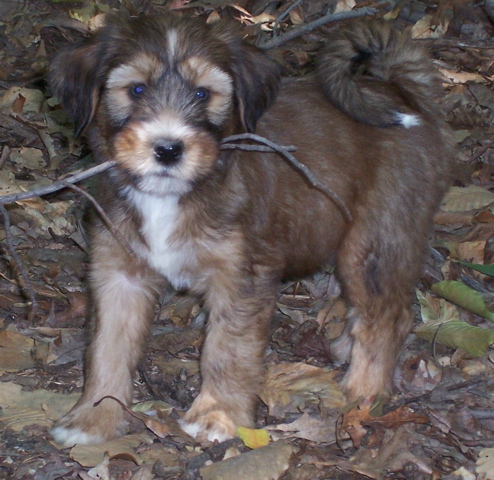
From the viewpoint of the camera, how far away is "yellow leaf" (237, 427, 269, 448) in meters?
A: 4.11

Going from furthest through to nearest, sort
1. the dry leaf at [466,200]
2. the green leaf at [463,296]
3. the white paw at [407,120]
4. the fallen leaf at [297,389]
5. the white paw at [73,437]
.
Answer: the dry leaf at [466,200] < the green leaf at [463,296] < the white paw at [407,120] < the fallen leaf at [297,389] < the white paw at [73,437]

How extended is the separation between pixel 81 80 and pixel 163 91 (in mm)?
506

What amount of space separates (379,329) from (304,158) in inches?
45.3

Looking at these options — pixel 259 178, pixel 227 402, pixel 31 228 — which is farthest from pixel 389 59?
pixel 31 228

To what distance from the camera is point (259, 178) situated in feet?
14.4

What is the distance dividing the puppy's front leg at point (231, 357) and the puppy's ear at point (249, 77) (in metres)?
Answer: 0.89

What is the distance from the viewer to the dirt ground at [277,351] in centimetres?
404

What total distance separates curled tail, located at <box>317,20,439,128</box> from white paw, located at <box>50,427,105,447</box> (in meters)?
2.33

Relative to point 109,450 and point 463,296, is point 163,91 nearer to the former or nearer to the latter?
point 109,450

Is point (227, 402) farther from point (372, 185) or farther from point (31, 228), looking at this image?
point (31, 228)

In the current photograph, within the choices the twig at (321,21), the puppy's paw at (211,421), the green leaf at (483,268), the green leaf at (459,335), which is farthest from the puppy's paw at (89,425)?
the twig at (321,21)

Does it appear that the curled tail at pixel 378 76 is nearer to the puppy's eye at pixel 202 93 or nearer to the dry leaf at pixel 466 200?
the puppy's eye at pixel 202 93

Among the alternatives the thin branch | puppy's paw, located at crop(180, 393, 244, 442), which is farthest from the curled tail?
puppy's paw, located at crop(180, 393, 244, 442)

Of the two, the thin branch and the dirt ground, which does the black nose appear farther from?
the dirt ground
